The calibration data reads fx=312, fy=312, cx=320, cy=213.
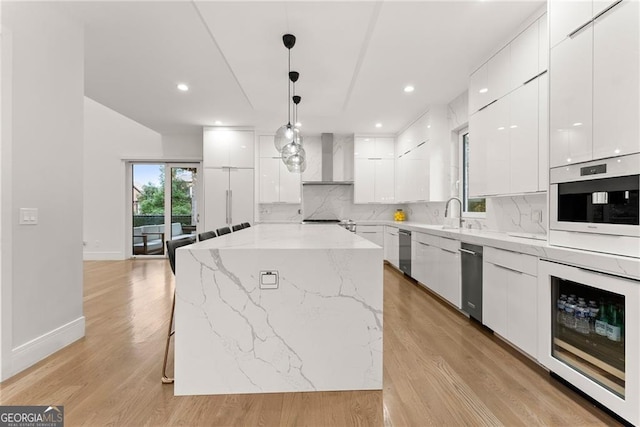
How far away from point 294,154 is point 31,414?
2.74 meters

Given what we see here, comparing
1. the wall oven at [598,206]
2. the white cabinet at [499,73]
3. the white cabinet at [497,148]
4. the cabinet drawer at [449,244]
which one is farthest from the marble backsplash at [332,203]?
the wall oven at [598,206]

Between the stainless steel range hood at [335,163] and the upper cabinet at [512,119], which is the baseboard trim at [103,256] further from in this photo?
the upper cabinet at [512,119]

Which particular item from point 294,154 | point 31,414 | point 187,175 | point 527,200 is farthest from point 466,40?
point 187,175

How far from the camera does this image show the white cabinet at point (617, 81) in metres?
1.52

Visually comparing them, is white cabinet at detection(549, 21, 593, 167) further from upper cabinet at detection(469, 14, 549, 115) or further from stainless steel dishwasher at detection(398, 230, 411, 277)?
stainless steel dishwasher at detection(398, 230, 411, 277)

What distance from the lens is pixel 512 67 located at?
2791 mm

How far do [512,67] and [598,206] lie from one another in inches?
65.1

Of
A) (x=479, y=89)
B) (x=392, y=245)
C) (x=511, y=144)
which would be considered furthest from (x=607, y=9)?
(x=392, y=245)

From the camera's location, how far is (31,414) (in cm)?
168

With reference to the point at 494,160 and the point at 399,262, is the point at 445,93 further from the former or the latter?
the point at 399,262

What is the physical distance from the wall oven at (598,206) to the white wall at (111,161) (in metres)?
6.28

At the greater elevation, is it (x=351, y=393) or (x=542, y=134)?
(x=542, y=134)

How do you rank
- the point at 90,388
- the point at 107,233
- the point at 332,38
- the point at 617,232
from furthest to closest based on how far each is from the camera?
the point at 107,233 < the point at 332,38 < the point at 90,388 < the point at 617,232
